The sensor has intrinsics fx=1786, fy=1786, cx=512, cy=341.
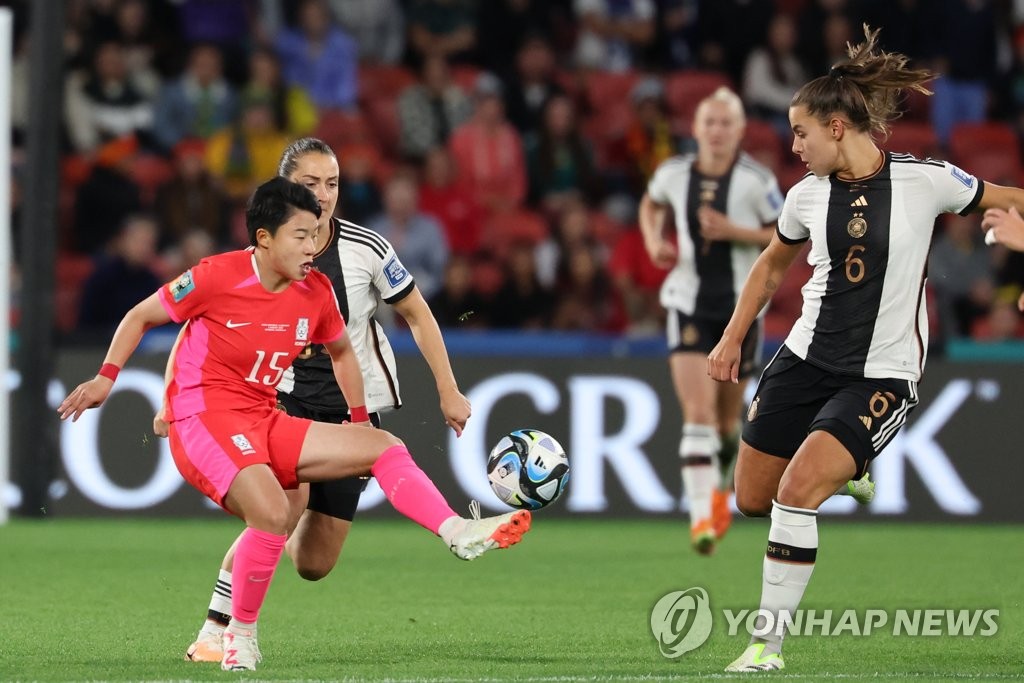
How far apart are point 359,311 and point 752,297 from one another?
4.74 feet

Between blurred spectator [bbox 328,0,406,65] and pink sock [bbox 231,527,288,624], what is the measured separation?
10.8 m

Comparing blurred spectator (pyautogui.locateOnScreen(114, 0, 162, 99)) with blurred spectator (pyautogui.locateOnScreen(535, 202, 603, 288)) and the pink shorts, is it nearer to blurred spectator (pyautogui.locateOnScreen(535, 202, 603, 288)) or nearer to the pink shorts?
blurred spectator (pyautogui.locateOnScreen(535, 202, 603, 288))

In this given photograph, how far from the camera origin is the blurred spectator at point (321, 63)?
1543 cm

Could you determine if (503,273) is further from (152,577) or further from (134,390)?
(152,577)

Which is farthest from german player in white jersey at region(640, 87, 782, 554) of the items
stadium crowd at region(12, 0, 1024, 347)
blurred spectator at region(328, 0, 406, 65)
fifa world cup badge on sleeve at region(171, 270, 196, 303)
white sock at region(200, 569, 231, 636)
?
blurred spectator at region(328, 0, 406, 65)

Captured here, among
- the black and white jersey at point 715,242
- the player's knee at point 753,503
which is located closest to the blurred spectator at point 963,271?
the black and white jersey at point 715,242

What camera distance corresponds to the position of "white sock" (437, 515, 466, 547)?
551 centimetres

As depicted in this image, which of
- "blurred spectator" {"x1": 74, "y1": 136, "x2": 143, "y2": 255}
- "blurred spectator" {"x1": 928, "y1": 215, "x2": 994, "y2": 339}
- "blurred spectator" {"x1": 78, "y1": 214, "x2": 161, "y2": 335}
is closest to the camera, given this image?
"blurred spectator" {"x1": 78, "y1": 214, "x2": 161, "y2": 335}

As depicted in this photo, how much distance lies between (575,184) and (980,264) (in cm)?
340

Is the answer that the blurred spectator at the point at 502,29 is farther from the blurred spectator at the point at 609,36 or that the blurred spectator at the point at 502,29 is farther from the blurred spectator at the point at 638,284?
the blurred spectator at the point at 638,284

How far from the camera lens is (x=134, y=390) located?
452 inches

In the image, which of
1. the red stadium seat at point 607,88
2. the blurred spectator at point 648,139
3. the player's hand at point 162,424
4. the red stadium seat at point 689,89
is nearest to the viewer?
the player's hand at point 162,424

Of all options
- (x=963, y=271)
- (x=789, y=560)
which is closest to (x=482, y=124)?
(x=963, y=271)

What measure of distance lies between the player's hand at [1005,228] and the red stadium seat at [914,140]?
9612 mm
